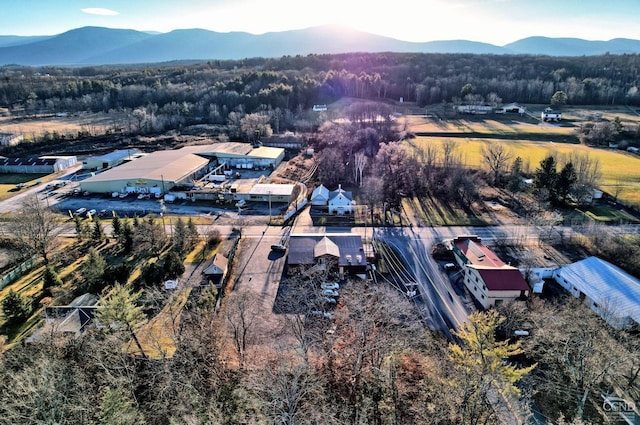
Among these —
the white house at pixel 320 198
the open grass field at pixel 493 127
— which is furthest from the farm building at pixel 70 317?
the open grass field at pixel 493 127

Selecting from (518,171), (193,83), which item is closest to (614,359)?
(518,171)

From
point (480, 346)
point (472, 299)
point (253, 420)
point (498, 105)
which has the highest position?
point (498, 105)

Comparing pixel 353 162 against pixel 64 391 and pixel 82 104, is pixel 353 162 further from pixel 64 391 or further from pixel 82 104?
pixel 82 104

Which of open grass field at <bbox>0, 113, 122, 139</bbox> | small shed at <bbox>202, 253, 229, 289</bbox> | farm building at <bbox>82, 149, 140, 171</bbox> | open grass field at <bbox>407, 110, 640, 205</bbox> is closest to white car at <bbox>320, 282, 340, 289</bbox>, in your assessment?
small shed at <bbox>202, 253, 229, 289</bbox>

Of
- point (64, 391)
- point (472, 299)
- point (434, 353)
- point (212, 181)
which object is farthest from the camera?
point (212, 181)

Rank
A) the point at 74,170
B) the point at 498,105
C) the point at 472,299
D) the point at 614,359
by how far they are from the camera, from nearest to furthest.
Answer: the point at 614,359 < the point at 472,299 < the point at 74,170 < the point at 498,105

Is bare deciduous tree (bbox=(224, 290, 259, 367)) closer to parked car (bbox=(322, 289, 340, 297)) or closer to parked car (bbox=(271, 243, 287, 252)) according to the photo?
parked car (bbox=(322, 289, 340, 297))
